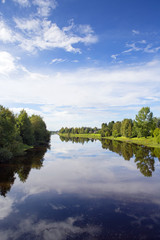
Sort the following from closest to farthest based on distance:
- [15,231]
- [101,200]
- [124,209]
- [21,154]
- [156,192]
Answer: [15,231] < [124,209] < [101,200] < [156,192] < [21,154]

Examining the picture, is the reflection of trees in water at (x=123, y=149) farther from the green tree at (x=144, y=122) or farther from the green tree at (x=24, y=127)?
the green tree at (x=24, y=127)

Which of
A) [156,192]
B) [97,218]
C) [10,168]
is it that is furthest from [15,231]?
[10,168]

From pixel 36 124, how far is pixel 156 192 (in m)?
69.4

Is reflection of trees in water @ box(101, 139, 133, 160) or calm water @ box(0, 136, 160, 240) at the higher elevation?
reflection of trees in water @ box(101, 139, 133, 160)

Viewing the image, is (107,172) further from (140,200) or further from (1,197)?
(1,197)

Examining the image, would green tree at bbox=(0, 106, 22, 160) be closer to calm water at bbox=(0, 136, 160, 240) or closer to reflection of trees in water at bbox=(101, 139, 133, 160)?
calm water at bbox=(0, 136, 160, 240)

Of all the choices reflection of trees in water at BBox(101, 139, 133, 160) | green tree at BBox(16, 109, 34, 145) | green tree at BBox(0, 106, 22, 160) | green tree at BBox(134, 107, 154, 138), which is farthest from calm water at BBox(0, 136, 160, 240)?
green tree at BBox(134, 107, 154, 138)

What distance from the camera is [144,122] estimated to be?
87188 mm

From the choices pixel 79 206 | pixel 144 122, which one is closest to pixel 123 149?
pixel 144 122

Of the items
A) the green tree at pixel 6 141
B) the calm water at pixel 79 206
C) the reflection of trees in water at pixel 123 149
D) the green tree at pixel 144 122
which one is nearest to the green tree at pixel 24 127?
the green tree at pixel 6 141

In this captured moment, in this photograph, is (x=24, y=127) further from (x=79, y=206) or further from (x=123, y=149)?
(x=79, y=206)

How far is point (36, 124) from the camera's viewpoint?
267 ft

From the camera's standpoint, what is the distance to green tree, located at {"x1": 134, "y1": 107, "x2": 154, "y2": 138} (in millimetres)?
86688

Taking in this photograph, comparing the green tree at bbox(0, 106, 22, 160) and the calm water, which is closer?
the calm water
